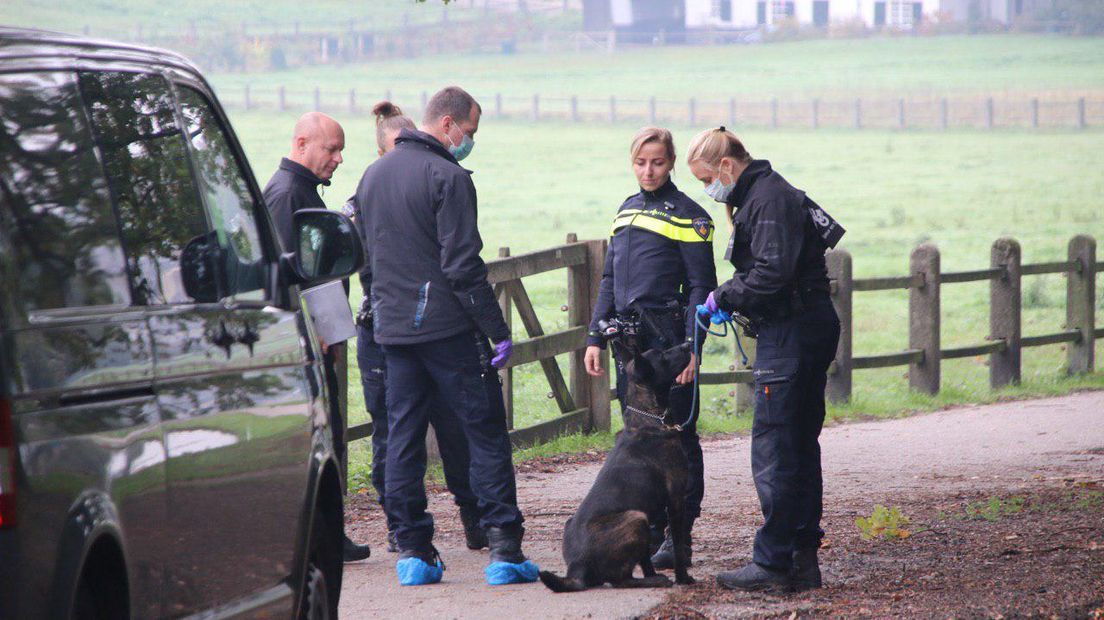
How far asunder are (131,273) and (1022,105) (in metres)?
66.4

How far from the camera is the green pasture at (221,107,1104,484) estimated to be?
50.9 feet

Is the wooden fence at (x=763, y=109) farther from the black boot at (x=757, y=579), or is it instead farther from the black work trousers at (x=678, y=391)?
the black boot at (x=757, y=579)

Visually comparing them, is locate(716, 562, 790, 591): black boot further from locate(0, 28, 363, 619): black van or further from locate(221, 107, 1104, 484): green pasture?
locate(221, 107, 1104, 484): green pasture

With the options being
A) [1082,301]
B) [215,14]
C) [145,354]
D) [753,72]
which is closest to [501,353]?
[145,354]

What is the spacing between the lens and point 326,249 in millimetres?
4496

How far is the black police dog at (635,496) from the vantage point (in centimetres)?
606

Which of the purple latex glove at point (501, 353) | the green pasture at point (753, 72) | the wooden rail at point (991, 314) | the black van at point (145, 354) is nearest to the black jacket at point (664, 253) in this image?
the purple latex glove at point (501, 353)

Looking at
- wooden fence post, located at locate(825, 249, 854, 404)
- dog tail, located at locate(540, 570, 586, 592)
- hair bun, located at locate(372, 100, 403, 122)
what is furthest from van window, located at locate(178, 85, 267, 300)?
wooden fence post, located at locate(825, 249, 854, 404)

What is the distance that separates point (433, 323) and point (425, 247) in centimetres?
34

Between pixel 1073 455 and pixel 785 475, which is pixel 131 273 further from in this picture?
pixel 1073 455

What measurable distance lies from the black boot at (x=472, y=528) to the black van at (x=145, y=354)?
260 cm

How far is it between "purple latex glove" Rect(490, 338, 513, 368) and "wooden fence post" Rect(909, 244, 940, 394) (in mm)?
6836

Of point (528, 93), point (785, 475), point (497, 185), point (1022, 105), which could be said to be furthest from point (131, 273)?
point (528, 93)

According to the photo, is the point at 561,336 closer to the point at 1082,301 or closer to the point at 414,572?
the point at 414,572
